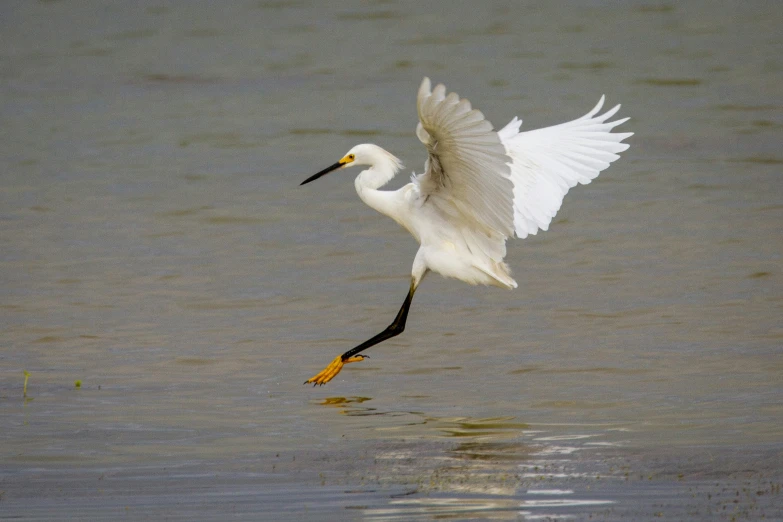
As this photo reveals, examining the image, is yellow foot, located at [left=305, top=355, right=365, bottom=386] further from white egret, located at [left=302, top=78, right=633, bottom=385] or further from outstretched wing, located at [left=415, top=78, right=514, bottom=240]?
outstretched wing, located at [left=415, top=78, right=514, bottom=240]

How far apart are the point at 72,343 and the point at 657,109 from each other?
30.6ft

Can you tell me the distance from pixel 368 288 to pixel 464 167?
328 centimetres

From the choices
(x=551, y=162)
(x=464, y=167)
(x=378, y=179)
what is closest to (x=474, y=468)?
(x=464, y=167)

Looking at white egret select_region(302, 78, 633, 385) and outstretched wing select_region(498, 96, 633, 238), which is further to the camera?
outstretched wing select_region(498, 96, 633, 238)

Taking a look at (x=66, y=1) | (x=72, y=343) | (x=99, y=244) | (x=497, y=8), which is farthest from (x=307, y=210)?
(x=66, y=1)

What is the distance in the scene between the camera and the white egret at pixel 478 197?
7664mm

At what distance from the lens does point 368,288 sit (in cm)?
1041

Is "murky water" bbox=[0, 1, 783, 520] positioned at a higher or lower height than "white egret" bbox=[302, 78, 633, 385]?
lower

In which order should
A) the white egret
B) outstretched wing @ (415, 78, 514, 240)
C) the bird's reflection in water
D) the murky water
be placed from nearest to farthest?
the bird's reflection in water < the murky water < outstretched wing @ (415, 78, 514, 240) < the white egret

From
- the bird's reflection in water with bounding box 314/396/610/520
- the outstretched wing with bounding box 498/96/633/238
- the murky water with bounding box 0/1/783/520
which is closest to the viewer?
the bird's reflection in water with bounding box 314/396/610/520

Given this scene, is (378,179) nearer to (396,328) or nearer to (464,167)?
(396,328)

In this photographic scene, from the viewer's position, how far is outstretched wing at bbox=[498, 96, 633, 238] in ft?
27.2

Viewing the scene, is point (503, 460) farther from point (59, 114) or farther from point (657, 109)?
point (59, 114)

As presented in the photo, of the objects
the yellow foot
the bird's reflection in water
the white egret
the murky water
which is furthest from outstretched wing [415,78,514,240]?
the bird's reflection in water
